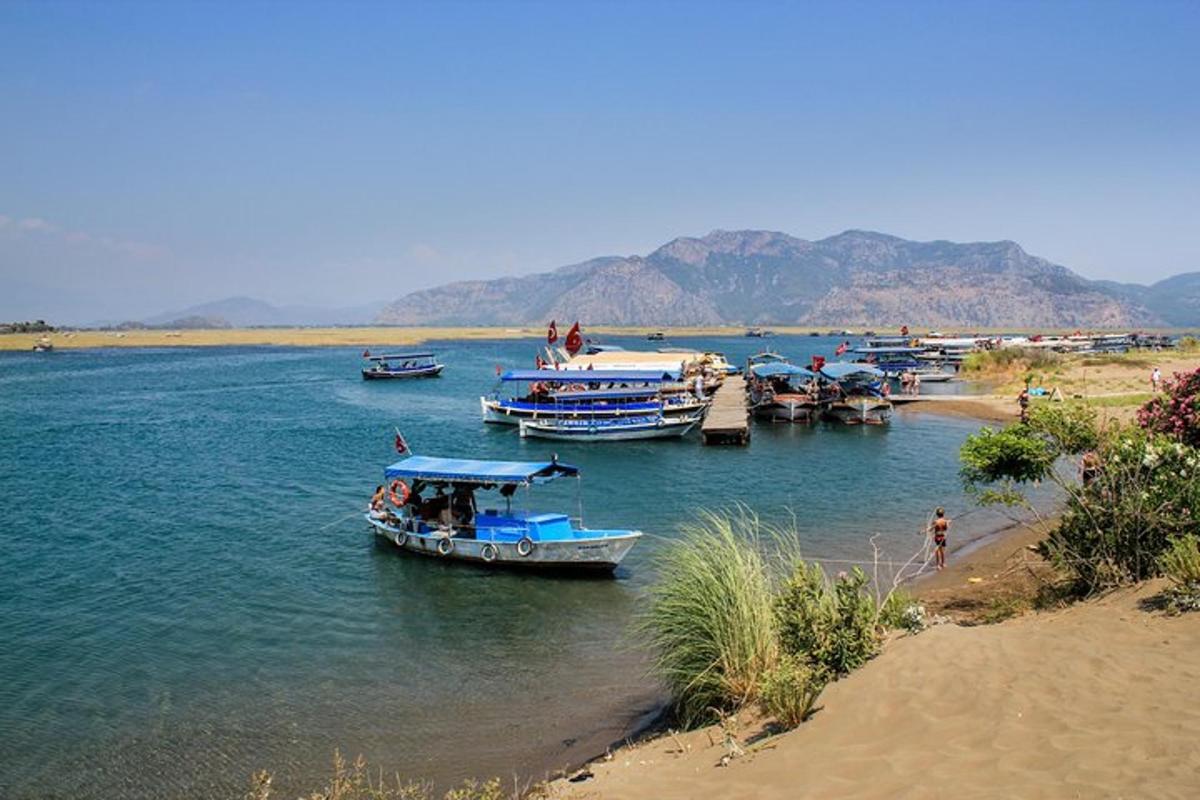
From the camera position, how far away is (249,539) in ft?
86.9

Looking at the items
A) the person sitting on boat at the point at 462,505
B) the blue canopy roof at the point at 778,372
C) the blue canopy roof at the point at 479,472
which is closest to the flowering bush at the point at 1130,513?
the blue canopy roof at the point at 479,472

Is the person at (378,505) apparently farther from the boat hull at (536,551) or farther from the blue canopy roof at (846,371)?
the blue canopy roof at (846,371)

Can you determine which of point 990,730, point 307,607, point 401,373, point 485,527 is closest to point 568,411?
point 485,527

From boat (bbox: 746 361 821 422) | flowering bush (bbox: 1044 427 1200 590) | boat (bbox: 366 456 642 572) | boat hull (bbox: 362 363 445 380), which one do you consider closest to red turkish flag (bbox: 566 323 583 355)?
boat (bbox: 746 361 821 422)

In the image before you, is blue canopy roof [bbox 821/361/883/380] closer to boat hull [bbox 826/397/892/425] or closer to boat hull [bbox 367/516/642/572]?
boat hull [bbox 826/397/892/425]

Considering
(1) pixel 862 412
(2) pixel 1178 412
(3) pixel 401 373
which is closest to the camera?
(2) pixel 1178 412

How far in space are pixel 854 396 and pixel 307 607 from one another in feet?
144

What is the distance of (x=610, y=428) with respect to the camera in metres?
47.2

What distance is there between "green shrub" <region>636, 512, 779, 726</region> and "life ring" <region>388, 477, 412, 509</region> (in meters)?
13.6

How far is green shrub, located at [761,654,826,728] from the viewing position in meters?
9.66

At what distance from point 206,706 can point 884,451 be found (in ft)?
119

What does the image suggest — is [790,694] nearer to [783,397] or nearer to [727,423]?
[727,423]

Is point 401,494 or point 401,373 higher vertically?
point 401,373

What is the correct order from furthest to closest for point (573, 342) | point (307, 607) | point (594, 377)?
point (573, 342) < point (594, 377) < point (307, 607)
